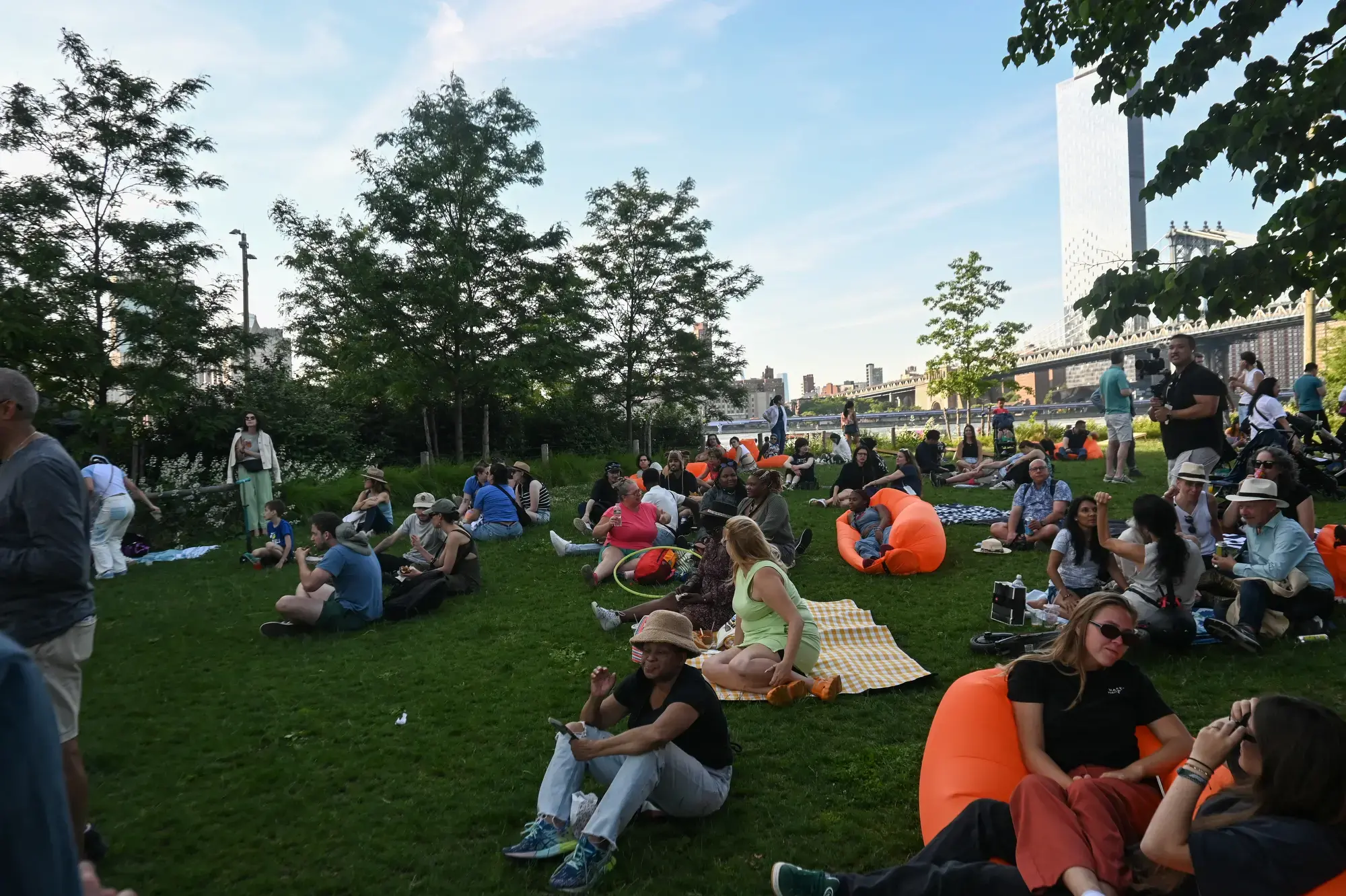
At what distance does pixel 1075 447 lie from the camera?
1977 cm

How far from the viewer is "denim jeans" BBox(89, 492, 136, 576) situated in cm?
1027

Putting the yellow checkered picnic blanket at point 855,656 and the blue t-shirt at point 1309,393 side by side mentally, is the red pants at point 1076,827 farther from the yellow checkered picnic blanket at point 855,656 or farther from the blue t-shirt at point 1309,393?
the blue t-shirt at point 1309,393

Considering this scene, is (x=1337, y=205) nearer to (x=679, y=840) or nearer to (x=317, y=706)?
(x=679, y=840)

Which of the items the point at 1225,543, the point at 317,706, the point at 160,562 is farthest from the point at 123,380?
the point at 1225,543

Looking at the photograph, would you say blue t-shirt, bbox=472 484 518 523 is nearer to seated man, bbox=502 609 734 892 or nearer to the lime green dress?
the lime green dress

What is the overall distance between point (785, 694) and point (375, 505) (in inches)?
328

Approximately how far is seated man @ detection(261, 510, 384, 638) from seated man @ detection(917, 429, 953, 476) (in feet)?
38.4

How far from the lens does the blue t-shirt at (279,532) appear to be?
36.2 ft

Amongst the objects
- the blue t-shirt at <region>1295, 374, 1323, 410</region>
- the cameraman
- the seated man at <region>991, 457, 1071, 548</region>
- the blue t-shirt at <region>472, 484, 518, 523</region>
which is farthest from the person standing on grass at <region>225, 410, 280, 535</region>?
the blue t-shirt at <region>1295, 374, 1323, 410</region>

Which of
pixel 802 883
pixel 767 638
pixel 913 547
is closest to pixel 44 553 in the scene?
pixel 802 883

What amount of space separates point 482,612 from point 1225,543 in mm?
7015

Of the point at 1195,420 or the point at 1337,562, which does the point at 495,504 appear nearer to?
the point at 1195,420

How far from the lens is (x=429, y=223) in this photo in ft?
67.7

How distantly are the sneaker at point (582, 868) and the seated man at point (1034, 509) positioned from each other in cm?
740
